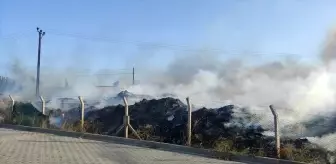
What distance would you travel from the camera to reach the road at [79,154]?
10.7m

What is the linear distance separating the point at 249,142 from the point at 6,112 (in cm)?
1332

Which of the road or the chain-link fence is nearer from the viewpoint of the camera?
the road

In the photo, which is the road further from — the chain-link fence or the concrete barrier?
the chain-link fence

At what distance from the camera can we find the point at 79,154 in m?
11.8

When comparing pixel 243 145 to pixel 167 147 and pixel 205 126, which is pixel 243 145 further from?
pixel 205 126

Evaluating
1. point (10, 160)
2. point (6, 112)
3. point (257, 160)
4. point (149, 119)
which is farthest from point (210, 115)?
point (6, 112)

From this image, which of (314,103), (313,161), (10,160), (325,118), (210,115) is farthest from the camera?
(314,103)

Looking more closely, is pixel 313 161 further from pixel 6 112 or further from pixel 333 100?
pixel 6 112

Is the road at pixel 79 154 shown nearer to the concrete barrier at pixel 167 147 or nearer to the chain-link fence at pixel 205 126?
the concrete barrier at pixel 167 147

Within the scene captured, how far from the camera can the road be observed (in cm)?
1069

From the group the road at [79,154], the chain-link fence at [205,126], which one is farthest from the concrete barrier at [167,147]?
the road at [79,154]

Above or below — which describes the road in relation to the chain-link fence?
below

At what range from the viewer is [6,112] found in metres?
23.2

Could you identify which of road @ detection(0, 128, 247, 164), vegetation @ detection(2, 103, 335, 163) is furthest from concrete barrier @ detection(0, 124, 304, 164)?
road @ detection(0, 128, 247, 164)
